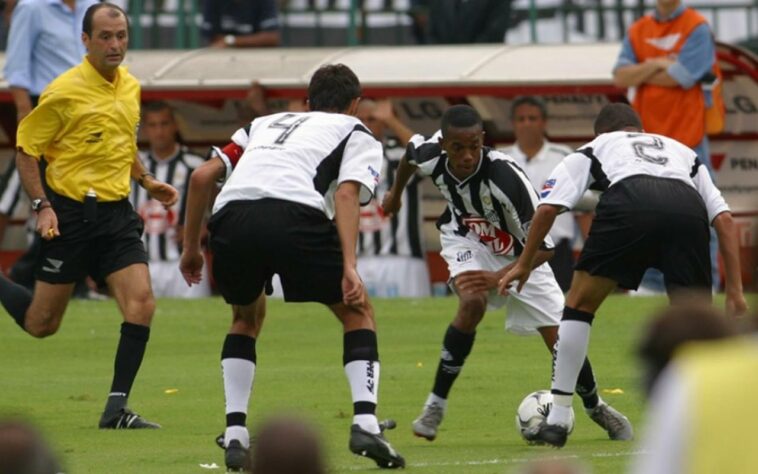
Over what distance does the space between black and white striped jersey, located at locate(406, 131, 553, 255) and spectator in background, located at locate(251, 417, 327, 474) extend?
6255 millimetres

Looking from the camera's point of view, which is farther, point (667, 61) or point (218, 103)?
point (218, 103)

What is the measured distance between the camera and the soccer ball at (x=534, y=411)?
9422mm

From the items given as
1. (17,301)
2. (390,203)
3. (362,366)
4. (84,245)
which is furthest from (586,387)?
(17,301)

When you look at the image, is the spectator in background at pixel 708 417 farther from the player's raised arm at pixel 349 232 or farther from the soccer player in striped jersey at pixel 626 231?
the soccer player in striped jersey at pixel 626 231

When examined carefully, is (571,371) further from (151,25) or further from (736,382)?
(151,25)

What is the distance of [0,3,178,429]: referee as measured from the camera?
10.4 m

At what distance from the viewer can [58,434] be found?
997 centimetres

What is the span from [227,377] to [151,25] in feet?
45.5

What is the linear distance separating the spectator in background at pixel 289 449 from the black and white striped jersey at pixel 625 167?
5.75 metres

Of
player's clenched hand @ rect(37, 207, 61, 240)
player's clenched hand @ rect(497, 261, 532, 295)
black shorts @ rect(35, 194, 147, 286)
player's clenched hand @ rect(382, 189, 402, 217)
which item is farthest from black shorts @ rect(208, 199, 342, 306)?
black shorts @ rect(35, 194, 147, 286)

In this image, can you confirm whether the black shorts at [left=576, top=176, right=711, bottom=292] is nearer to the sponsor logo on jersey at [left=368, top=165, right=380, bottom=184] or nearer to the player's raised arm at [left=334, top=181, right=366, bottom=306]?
the sponsor logo on jersey at [left=368, top=165, right=380, bottom=184]

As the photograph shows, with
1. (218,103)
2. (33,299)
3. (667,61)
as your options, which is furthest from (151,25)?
(33,299)

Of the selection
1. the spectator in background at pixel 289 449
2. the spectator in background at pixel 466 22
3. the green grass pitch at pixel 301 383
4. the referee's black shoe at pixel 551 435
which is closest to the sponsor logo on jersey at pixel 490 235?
the green grass pitch at pixel 301 383

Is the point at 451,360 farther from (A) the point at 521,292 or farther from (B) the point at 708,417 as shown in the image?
(B) the point at 708,417
